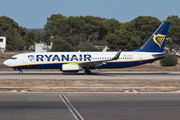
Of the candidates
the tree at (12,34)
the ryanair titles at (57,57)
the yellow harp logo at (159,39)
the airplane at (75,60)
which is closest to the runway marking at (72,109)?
the airplane at (75,60)

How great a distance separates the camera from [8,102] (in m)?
16.0

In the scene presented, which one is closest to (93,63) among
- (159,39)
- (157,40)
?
(157,40)

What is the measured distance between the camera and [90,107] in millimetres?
14883

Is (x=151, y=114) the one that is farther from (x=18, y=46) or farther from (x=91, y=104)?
(x=18, y=46)

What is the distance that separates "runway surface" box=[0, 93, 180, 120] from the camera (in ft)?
42.2

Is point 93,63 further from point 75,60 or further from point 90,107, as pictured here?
point 90,107

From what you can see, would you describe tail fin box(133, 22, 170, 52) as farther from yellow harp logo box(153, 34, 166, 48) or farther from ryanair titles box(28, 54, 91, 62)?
ryanair titles box(28, 54, 91, 62)

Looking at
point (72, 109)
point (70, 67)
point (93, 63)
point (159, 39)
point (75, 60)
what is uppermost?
point (159, 39)

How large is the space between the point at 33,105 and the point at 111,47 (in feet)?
258

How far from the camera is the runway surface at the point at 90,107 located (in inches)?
507

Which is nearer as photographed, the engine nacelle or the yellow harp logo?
the engine nacelle

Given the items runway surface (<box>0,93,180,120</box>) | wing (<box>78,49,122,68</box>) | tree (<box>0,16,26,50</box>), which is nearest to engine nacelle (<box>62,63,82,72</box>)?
wing (<box>78,49,122,68</box>)

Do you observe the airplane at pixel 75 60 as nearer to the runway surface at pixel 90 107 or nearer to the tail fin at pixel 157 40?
the tail fin at pixel 157 40

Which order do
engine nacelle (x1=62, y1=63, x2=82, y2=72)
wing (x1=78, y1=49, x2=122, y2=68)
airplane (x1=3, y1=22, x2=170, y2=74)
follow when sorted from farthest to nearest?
1. airplane (x1=3, y1=22, x2=170, y2=74)
2. wing (x1=78, y1=49, x2=122, y2=68)
3. engine nacelle (x1=62, y1=63, x2=82, y2=72)
